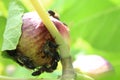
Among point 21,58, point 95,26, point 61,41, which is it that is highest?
point 95,26

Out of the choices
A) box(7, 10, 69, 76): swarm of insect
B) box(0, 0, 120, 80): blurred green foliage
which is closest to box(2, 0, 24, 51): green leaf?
box(7, 10, 69, 76): swarm of insect

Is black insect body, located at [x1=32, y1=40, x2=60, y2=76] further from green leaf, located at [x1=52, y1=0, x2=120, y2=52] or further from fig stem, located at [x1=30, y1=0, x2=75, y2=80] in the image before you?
green leaf, located at [x1=52, y1=0, x2=120, y2=52]

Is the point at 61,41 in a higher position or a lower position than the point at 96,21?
lower

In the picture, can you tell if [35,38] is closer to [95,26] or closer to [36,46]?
[36,46]

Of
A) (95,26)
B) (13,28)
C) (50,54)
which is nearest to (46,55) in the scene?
(50,54)

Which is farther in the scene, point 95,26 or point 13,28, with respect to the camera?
point 95,26

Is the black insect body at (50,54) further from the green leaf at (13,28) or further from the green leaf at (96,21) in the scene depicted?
the green leaf at (96,21)
